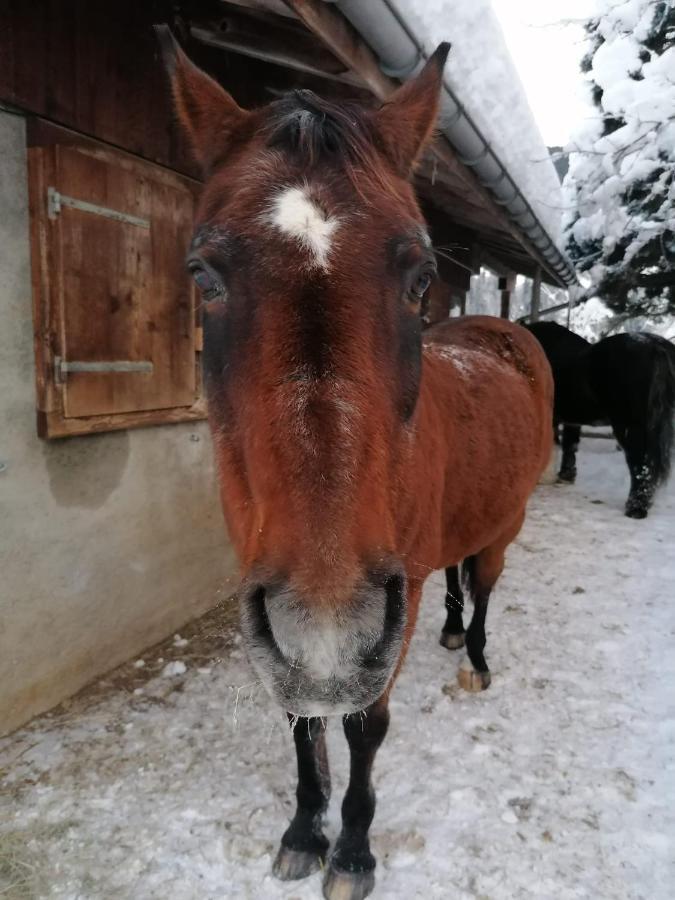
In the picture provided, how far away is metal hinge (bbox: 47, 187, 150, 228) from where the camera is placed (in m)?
2.50

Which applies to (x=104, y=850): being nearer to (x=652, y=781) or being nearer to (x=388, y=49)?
(x=652, y=781)

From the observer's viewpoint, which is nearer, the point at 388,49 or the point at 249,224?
the point at 249,224

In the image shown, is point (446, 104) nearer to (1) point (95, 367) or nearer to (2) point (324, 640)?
(1) point (95, 367)

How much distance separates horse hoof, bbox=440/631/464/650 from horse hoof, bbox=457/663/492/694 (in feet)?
1.28

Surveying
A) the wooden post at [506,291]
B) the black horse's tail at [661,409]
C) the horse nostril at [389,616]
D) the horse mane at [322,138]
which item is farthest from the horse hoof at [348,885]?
the wooden post at [506,291]

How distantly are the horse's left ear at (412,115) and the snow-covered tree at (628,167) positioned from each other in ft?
17.6

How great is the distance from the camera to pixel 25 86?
2.34 m

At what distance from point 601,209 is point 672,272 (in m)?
1.45

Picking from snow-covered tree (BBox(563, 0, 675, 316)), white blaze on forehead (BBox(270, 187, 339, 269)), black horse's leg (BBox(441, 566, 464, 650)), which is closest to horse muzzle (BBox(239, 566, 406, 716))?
white blaze on forehead (BBox(270, 187, 339, 269))

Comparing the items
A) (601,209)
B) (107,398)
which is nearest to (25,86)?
(107,398)

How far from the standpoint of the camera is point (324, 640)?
0.97m

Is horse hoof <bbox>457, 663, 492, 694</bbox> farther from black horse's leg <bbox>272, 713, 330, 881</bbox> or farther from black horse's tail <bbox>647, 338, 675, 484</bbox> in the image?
black horse's tail <bbox>647, 338, 675, 484</bbox>

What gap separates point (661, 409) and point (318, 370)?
263 inches

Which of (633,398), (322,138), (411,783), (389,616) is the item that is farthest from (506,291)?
(389,616)
